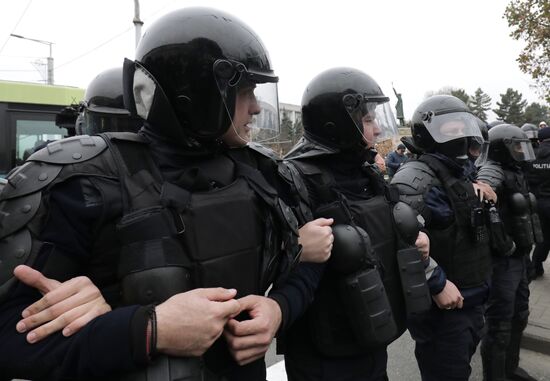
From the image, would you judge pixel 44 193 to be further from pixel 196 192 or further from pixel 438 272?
pixel 438 272

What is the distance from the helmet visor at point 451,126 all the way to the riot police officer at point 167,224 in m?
1.81

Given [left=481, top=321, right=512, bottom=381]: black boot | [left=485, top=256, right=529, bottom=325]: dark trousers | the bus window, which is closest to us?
[left=481, top=321, right=512, bottom=381]: black boot

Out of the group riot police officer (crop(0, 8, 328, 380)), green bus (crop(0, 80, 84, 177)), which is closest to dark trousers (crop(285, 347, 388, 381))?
riot police officer (crop(0, 8, 328, 380))

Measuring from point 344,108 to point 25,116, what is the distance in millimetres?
6410

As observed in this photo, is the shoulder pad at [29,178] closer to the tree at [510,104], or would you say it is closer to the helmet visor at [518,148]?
the helmet visor at [518,148]

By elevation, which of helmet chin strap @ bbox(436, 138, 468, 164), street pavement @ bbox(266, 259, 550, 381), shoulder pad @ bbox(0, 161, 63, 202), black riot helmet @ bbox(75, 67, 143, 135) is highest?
black riot helmet @ bbox(75, 67, 143, 135)

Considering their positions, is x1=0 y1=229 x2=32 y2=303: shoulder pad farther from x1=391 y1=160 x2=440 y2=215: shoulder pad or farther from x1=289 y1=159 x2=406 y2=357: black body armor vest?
x1=391 y1=160 x2=440 y2=215: shoulder pad

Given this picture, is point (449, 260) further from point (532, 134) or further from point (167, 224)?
point (532, 134)

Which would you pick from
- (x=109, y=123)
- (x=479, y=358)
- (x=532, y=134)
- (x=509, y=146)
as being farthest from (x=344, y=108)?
(x=532, y=134)

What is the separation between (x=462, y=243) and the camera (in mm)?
2545

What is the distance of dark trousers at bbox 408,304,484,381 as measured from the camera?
2.36 m

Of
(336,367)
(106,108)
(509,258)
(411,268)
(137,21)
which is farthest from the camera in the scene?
(137,21)

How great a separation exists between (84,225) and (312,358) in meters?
1.29

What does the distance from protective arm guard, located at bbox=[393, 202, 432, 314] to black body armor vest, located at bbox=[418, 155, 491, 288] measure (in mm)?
626
